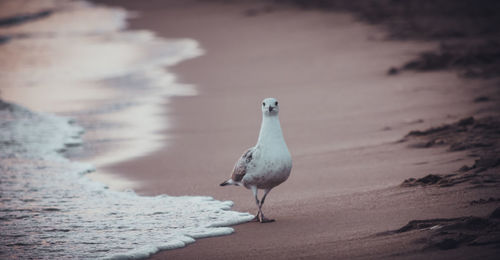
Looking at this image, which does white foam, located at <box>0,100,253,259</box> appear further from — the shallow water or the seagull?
the seagull

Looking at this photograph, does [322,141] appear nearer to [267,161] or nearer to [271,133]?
[271,133]

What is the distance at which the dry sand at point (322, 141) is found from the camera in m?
5.66

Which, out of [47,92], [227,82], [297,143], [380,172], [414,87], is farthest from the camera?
[47,92]

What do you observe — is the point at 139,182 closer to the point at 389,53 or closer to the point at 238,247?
the point at 238,247

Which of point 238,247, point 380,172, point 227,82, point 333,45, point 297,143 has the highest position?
point 333,45

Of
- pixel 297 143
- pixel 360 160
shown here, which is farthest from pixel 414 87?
pixel 360 160

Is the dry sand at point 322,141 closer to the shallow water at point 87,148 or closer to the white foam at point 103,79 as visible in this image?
the shallow water at point 87,148

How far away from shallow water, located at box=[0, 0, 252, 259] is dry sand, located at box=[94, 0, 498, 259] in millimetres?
430

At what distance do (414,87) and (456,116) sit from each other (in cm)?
232

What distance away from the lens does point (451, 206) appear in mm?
5809

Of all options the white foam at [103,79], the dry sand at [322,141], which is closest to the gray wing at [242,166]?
the dry sand at [322,141]

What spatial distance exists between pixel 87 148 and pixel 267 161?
479cm

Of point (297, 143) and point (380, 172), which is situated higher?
point (297, 143)

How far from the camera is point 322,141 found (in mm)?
9312
